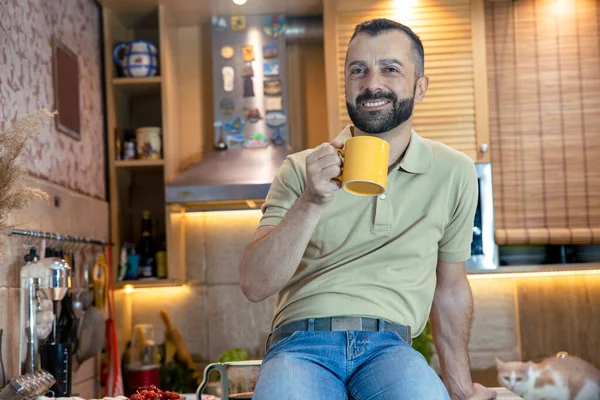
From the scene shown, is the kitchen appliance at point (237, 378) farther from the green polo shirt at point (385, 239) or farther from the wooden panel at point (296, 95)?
the wooden panel at point (296, 95)

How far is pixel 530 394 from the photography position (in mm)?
2982

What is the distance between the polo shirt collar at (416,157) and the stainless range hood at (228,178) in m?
1.87

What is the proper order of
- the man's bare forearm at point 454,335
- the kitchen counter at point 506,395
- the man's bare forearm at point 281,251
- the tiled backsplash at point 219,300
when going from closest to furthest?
the man's bare forearm at point 281,251 < the man's bare forearm at point 454,335 < the kitchen counter at point 506,395 < the tiled backsplash at point 219,300

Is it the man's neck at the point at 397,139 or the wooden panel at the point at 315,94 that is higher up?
the wooden panel at the point at 315,94

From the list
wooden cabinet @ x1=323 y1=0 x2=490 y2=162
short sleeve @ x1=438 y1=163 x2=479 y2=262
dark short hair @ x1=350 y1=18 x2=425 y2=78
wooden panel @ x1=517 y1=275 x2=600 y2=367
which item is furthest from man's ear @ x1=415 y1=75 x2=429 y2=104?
wooden panel @ x1=517 y1=275 x2=600 y2=367

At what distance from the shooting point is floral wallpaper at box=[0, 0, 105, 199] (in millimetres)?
2400

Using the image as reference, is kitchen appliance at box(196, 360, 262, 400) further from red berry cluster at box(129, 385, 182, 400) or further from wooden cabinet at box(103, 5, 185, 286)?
wooden cabinet at box(103, 5, 185, 286)

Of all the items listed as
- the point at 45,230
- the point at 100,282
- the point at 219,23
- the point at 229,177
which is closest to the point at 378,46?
the point at 45,230

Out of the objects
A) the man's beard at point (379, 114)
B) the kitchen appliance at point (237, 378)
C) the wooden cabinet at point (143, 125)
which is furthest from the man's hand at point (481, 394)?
the wooden cabinet at point (143, 125)

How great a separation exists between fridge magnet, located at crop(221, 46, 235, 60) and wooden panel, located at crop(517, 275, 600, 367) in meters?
1.61

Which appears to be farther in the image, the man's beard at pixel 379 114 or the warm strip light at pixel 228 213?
the warm strip light at pixel 228 213

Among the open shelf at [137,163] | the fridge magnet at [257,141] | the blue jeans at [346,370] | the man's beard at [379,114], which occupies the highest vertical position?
the fridge magnet at [257,141]

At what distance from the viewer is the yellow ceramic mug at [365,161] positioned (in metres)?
1.11

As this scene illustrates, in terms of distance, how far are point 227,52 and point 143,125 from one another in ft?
1.68
